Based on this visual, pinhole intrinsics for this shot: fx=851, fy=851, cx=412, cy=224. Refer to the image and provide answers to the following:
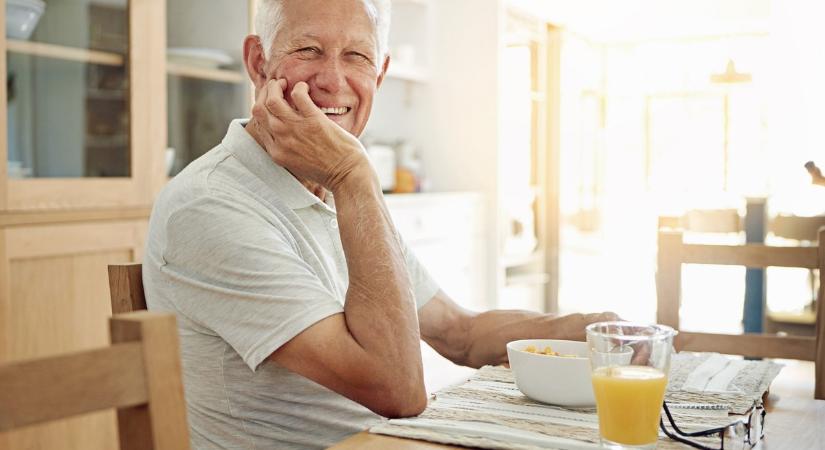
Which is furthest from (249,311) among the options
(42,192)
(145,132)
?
(145,132)

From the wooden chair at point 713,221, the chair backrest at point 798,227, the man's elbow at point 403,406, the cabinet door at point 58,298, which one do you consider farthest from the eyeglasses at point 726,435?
the chair backrest at point 798,227

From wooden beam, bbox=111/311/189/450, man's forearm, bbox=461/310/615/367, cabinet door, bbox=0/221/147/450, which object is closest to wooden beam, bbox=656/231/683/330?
man's forearm, bbox=461/310/615/367

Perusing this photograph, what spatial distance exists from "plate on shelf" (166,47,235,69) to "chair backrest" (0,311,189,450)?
6.61ft

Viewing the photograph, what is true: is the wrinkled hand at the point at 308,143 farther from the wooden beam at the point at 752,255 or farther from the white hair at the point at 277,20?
the wooden beam at the point at 752,255

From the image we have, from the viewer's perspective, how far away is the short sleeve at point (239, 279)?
1.04 meters

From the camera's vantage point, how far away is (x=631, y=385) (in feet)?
2.88

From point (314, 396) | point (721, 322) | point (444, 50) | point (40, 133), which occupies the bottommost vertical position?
point (721, 322)

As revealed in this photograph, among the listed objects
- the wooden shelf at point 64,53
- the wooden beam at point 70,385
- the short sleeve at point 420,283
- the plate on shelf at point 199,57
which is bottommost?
the short sleeve at point 420,283

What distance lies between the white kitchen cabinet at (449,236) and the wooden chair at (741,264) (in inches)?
72.6

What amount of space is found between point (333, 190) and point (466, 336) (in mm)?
437

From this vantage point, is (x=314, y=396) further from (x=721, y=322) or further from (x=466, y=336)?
(x=721, y=322)

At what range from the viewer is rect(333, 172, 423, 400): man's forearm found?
3.48 ft

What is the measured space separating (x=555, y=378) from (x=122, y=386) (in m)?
0.56

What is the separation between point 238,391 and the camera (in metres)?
1.12
